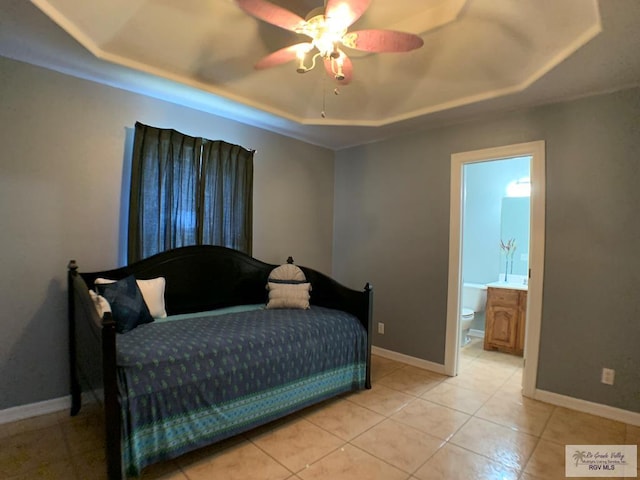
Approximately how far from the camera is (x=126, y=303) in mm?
2125

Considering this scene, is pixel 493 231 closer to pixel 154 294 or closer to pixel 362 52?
pixel 362 52

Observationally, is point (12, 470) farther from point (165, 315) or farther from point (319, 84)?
point (319, 84)

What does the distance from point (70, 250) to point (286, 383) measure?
5.89ft

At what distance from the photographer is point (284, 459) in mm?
1896

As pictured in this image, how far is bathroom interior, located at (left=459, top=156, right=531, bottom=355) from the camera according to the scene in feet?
14.0

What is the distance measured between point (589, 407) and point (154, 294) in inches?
130

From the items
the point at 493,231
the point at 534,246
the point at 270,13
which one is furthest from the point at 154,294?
the point at 493,231

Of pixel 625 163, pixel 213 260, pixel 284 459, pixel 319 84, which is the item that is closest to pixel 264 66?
pixel 319 84

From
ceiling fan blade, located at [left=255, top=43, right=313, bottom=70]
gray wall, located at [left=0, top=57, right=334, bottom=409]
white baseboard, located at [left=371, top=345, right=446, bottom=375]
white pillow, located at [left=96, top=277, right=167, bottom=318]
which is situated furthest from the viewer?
white baseboard, located at [left=371, top=345, right=446, bottom=375]

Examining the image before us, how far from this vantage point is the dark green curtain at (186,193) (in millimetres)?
2580

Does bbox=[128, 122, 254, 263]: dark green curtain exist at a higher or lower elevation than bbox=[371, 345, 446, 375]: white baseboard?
higher

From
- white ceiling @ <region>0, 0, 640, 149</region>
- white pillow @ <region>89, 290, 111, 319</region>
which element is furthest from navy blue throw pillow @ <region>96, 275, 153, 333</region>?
white ceiling @ <region>0, 0, 640, 149</region>

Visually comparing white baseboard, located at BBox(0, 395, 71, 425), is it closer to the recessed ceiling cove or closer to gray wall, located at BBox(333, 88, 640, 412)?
the recessed ceiling cove

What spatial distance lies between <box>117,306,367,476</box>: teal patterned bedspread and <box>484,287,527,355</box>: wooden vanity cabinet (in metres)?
1.99
